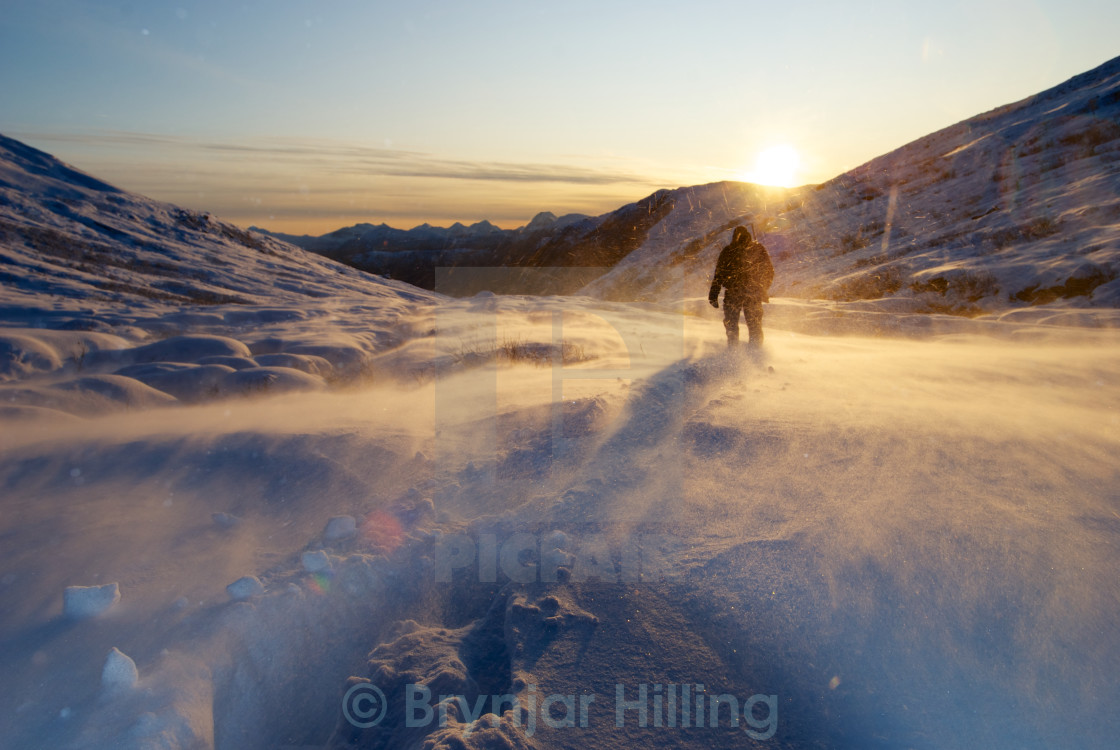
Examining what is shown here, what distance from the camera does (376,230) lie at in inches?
4791

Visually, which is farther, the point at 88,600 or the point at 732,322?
the point at 732,322

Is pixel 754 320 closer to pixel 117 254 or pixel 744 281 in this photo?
pixel 744 281

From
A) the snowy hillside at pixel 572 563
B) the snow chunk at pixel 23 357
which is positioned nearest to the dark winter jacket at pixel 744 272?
the snowy hillside at pixel 572 563

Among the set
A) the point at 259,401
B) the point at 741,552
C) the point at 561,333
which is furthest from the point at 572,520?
the point at 561,333

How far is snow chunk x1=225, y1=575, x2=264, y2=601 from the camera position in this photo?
228 cm

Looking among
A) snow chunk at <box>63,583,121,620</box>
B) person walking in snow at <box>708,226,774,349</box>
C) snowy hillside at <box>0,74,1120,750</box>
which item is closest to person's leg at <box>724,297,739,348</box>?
person walking in snow at <box>708,226,774,349</box>

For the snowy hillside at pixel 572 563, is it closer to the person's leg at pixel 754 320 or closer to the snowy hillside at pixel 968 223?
the person's leg at pixel 754 320

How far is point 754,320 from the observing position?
23.0ft

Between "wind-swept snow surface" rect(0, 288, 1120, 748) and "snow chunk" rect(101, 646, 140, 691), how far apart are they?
15 millimetres

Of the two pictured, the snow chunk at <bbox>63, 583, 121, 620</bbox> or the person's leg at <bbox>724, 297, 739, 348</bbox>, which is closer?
the snow chunk at <bbox>63, 583, 121, 620</bbox>

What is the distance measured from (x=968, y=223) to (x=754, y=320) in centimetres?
1770

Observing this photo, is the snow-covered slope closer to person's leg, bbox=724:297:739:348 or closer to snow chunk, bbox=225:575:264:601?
snow chunk, bbox=225:575:264:601

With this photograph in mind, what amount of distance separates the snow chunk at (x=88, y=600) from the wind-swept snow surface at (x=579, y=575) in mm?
43

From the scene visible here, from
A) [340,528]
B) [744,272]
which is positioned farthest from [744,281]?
[340,528]
